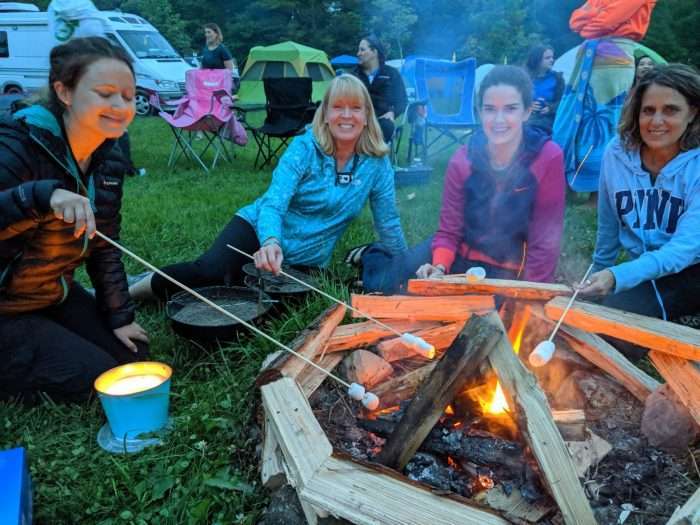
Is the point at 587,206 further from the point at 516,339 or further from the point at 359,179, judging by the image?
the point at 516,339

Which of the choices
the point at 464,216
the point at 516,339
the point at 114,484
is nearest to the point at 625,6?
the point at 464,216

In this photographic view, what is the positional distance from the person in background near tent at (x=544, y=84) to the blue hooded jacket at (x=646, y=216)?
4042 millimetres

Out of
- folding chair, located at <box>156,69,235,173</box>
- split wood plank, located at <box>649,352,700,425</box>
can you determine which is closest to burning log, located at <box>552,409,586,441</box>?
split wood plank, located at <box>649,352,700,425</box>

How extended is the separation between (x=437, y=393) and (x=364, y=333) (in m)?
0.64

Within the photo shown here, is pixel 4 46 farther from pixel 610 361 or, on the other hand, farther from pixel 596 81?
pixel 610 361

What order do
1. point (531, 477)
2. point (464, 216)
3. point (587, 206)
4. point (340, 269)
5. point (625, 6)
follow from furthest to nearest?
point (587, 206), point (625, 6), point (340, 269), point (464, 216), point (531, 477)

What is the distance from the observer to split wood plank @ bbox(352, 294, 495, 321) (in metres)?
2.35

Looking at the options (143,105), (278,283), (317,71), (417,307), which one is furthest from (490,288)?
(317,71)

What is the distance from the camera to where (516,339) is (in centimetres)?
237

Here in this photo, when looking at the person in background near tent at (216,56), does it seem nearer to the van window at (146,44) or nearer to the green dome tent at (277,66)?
the green dome tent at (277,66)

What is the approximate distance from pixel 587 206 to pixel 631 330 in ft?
13.8

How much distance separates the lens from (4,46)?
50.6 feet

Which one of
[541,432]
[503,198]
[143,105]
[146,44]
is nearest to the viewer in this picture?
[541,432]

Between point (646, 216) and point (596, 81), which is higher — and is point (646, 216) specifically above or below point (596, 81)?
below
